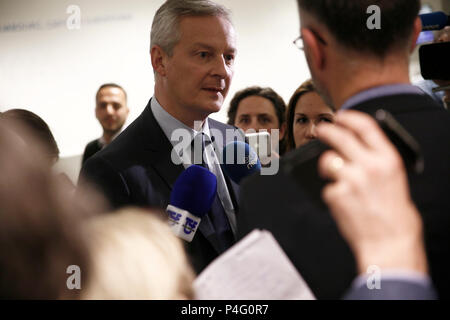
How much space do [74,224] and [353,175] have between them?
347 millimetres

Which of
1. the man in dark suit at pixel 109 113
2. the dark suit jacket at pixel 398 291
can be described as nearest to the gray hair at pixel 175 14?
the dark suit jacket at pixel 398 291

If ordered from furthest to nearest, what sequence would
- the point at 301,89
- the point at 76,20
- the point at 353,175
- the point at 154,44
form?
1. the point at 76,20
2. the point at 301,89
3. the point at 154,44
4. the point at 353,175

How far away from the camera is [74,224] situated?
2.07 feet

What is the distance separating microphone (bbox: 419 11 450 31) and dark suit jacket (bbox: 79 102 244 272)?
0.71m

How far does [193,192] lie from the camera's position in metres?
1.18

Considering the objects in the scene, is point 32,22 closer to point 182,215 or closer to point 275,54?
point 275,54

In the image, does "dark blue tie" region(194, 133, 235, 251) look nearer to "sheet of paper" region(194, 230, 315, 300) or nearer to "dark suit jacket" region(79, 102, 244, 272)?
"dark suit jacket" region(79, 102, 244, 272)

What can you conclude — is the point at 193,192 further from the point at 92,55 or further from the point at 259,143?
the point at 92,55

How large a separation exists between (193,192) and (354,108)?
1.71ft

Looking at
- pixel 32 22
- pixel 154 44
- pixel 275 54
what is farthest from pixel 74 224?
pixel 32 22

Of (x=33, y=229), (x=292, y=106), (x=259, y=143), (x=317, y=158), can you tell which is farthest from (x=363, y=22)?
(x=292, y=106)

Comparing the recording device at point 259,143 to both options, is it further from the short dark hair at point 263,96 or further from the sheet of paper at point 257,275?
the sheet of paper at point 257,275

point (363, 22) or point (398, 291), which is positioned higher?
point (363, 22)

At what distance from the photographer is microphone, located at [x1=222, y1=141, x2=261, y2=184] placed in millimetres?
1465
